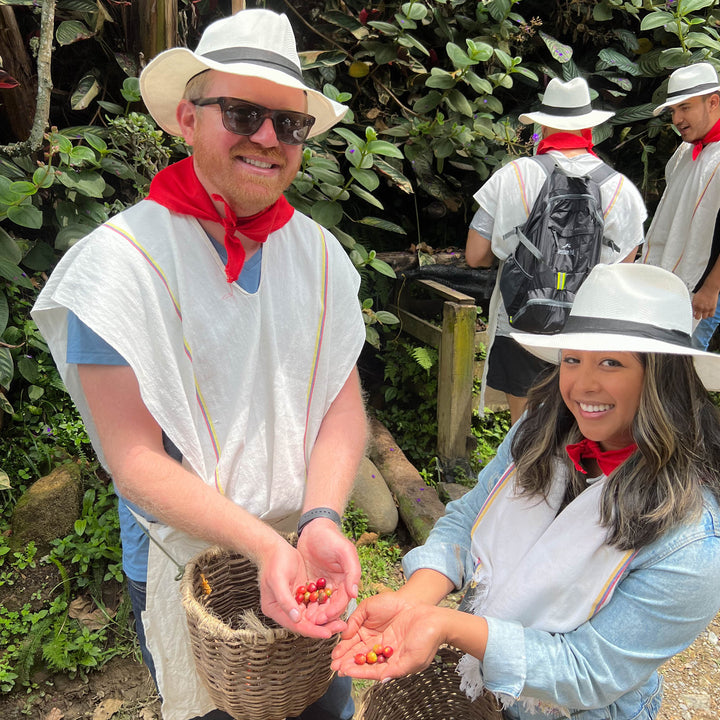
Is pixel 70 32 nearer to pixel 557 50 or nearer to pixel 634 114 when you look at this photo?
pixel 557 50

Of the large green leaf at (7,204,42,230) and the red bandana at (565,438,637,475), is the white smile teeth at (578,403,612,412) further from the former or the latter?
the large green leaf at (7,204,42,230)

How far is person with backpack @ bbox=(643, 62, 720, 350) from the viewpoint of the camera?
12.0ft

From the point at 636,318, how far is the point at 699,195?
9.21 feet

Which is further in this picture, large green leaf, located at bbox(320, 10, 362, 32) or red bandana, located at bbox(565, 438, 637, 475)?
large green leaf, located at bbox(320, 10, 362, 32)

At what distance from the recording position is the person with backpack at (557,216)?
3.16 metres

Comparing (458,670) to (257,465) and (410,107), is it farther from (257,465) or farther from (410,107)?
(410,107)

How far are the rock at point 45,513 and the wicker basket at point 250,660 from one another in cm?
175

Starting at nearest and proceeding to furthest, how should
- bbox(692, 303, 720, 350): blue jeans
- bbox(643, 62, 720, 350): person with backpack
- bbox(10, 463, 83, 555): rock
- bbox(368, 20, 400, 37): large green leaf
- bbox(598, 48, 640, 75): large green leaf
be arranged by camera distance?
bbox(10, 463, 83, 555): rock, bbox(643, 62, 720, 350): person with backpack, bbox(692, 303, 720, 350): blue jeans, bbox(368, 20, 400, 37): large green leaf, bbox(598, 48, 640, 75): large green leaf

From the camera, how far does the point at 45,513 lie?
2996 mm

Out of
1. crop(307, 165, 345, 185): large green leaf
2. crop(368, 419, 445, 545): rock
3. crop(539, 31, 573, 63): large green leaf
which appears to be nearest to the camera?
crop(307, 165, 345, 185): large green leaf

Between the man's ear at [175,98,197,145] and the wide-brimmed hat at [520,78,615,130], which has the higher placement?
the man's ear at [175,98,197,145]

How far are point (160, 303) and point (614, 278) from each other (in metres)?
1.00

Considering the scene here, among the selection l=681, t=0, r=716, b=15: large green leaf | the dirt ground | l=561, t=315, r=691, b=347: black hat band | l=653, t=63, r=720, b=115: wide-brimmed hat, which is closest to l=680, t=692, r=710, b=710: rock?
the dirt ground

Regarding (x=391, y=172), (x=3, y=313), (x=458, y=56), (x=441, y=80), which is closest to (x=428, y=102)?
(x=441, y=80)
